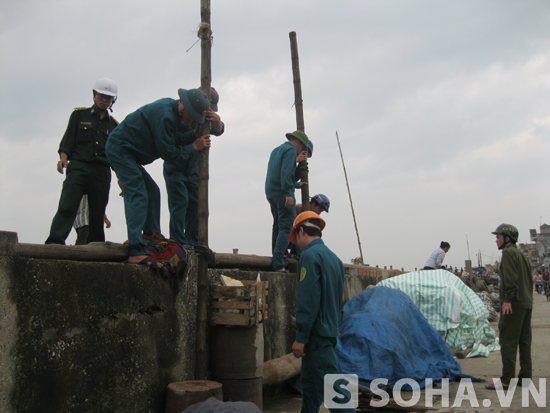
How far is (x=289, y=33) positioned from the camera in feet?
24.9

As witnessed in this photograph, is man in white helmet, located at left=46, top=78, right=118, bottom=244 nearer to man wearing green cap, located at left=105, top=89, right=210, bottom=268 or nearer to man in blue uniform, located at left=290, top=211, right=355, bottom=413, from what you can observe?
man wearing green cap, located at left=105, top=89, right=210, bottom=268

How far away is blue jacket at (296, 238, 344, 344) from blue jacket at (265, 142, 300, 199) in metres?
2.30

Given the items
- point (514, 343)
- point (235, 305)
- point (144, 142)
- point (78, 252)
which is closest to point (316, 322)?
Result: point (235, 305)

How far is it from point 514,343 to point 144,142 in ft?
14.7

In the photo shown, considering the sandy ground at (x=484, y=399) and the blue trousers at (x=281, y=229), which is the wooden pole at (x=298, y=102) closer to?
the blue trousers at (x=281, y=229)

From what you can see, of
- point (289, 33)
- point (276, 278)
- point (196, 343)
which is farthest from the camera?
point (289, 33)

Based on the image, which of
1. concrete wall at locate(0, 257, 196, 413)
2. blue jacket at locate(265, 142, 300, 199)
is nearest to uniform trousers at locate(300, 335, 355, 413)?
concrete wall at locate(0, 257, 196, 413)

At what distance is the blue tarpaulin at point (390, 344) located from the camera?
17.8 feet

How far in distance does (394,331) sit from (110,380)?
3812mm

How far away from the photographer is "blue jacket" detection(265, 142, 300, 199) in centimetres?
586

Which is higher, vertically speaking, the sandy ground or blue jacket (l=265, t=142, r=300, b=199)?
blue jacket (l=265, t=142, r=300, b=199)

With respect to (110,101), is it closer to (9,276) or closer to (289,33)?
(9,276)

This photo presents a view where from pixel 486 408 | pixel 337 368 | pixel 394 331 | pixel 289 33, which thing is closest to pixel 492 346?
pixel 394 331

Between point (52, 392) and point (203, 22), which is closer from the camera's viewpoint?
point (52, 392)
